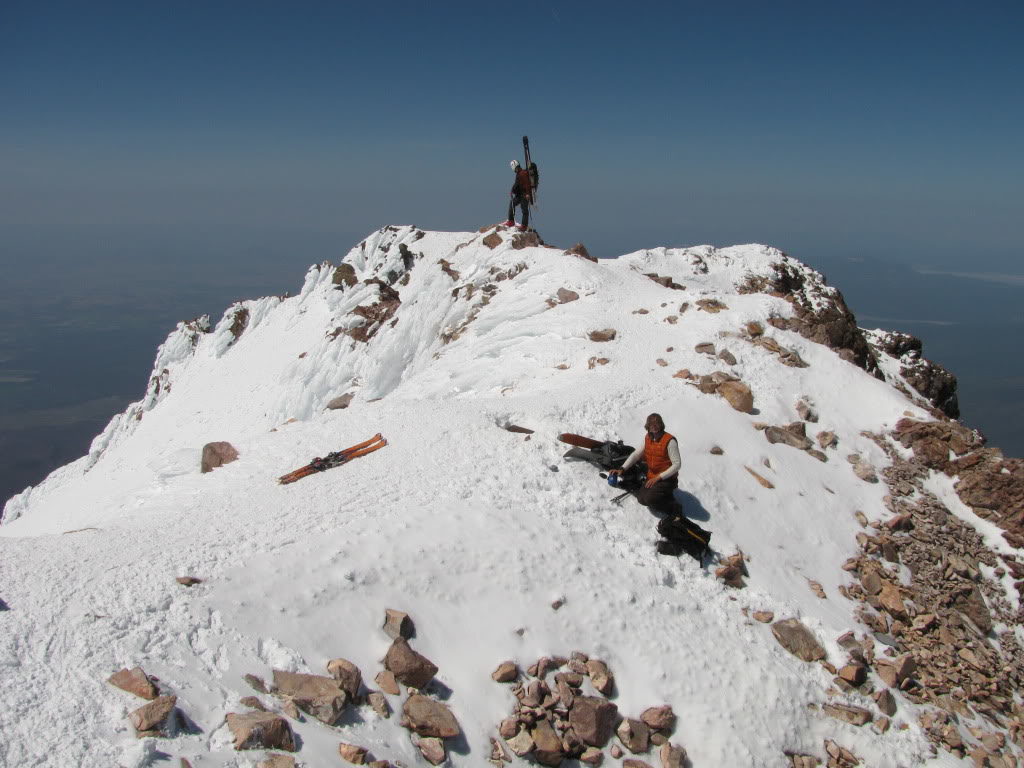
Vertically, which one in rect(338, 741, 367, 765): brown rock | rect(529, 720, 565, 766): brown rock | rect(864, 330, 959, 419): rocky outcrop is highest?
rect(338, 741, 367, 765): brown rock

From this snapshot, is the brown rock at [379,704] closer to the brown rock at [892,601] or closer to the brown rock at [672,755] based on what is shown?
the brown rock at [672,755]

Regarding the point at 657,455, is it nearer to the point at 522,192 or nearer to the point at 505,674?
the point at 505,674

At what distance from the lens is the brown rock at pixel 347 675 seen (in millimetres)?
7801

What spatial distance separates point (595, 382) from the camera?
60.8ft

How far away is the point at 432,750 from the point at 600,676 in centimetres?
287

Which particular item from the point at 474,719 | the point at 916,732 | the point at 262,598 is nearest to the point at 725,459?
the point at 916,732

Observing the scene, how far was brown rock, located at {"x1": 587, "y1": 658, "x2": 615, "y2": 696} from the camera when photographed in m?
9.04

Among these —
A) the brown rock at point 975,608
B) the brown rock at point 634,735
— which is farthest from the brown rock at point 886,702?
the brown rock at point 634,735

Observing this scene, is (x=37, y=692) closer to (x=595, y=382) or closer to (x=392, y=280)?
(x=595, y=382)

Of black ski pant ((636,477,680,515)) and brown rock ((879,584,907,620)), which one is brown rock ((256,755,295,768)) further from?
brown rock ((879,584,907,620))

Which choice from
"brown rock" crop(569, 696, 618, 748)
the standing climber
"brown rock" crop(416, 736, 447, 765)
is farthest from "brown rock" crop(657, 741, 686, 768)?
the standing climber

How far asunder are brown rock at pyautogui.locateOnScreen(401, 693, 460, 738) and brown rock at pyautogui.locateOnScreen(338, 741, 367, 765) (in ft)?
3.03

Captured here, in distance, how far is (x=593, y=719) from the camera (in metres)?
8.45

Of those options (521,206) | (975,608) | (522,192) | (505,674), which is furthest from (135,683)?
(521,206)
